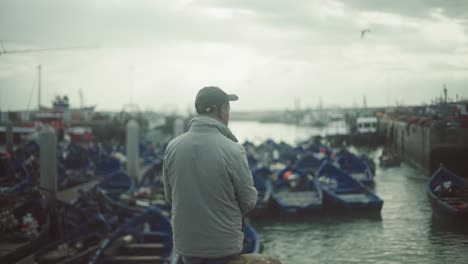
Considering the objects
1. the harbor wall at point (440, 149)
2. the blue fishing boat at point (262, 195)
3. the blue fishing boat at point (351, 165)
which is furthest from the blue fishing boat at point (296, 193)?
the harbor wall at point (440, 149)

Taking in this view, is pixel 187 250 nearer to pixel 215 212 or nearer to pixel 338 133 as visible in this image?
pixel 215 212

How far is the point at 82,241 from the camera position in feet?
38.3

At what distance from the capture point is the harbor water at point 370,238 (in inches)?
526

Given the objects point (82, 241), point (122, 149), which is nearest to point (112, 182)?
point (82, 241)

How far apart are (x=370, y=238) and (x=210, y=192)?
14.1 metres

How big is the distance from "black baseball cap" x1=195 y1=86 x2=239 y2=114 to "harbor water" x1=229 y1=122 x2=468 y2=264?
11.3 metres

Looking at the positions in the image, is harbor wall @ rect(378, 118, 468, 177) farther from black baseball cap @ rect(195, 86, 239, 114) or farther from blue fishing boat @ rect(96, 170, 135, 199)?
black baseball cap @ rect(195, 86, 239, 114)

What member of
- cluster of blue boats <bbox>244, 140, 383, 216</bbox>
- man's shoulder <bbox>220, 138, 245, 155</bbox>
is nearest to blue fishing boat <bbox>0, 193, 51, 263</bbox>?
cluster of blue boats <bbox>244, 140, 383, 216</bbox>

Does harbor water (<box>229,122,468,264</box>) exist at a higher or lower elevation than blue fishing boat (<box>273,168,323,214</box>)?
lower

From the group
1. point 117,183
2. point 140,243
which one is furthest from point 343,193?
point 140,243

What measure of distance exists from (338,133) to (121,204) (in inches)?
1823

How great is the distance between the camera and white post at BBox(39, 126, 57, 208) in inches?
605

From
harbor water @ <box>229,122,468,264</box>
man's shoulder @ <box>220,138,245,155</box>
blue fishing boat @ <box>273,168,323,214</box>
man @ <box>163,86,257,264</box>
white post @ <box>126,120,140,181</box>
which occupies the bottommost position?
harbor water @ <box>229,122,468,264</box>

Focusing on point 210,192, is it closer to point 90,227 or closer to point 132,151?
point 90,227
